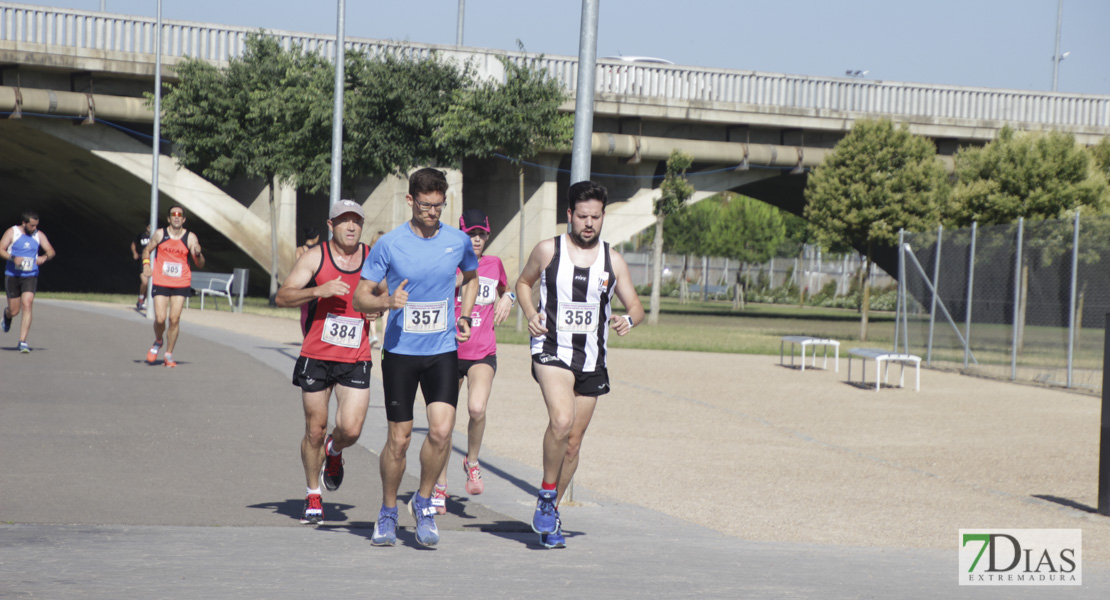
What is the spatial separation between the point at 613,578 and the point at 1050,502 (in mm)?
4619

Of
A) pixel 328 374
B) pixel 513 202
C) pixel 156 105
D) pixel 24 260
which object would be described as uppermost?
pixel 156 105

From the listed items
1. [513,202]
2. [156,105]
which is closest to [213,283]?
[156,105]

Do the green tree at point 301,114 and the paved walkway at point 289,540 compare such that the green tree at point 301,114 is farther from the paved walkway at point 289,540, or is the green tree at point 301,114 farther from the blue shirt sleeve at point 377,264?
the blue shirt sleeve at point 377,264

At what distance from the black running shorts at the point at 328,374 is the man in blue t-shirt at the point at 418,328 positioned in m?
0.56

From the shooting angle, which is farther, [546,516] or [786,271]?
[786,271]

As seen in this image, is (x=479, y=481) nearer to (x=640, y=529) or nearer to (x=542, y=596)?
(x=640, y=529)

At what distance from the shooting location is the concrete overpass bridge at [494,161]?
103 ft

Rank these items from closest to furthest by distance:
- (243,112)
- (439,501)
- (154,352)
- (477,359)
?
(439,501), (477,359), (154,352), (243,112)

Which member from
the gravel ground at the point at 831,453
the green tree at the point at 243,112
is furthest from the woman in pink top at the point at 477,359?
the green tree at the point at 243,112

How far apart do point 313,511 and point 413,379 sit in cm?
95

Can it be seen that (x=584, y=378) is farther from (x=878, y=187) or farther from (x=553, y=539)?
(x=878, y=187)

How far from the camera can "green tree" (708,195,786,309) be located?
5825 centimetres

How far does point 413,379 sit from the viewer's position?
237 inches

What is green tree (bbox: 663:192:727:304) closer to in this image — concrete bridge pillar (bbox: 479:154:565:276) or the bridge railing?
the bridge railing
